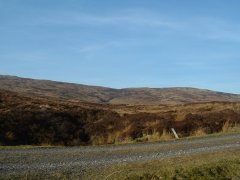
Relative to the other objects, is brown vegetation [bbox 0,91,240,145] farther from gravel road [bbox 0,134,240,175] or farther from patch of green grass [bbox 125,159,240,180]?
patch of green grass [bbox 125,159,240,180]

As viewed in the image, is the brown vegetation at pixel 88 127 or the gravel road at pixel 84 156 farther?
the brown vegetation at pixel 88 127

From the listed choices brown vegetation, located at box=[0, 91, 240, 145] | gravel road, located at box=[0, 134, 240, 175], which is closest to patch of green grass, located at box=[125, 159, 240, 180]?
gravel road, located at box=[0, 134, 240, 175]

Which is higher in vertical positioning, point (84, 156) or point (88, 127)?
point (88, 127)

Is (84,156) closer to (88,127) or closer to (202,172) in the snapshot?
(202,172)

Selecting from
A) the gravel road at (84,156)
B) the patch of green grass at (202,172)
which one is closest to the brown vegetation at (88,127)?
the gravel road at (84,156)

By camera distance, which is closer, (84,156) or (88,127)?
(84,156)

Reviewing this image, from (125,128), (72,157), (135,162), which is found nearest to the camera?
(135,162)

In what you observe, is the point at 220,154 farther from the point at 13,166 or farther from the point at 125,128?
the point at 125,128

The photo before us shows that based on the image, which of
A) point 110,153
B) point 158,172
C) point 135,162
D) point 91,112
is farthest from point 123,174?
point 91,112

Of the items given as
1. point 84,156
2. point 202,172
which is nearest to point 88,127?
point 84,156

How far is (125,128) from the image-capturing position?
106 ft

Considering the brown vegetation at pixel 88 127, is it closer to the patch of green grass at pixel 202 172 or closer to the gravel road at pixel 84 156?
the gravel road at pixel 84 156

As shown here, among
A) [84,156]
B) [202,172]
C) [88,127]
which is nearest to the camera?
[202,172]

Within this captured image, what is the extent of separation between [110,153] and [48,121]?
15.9 meters
